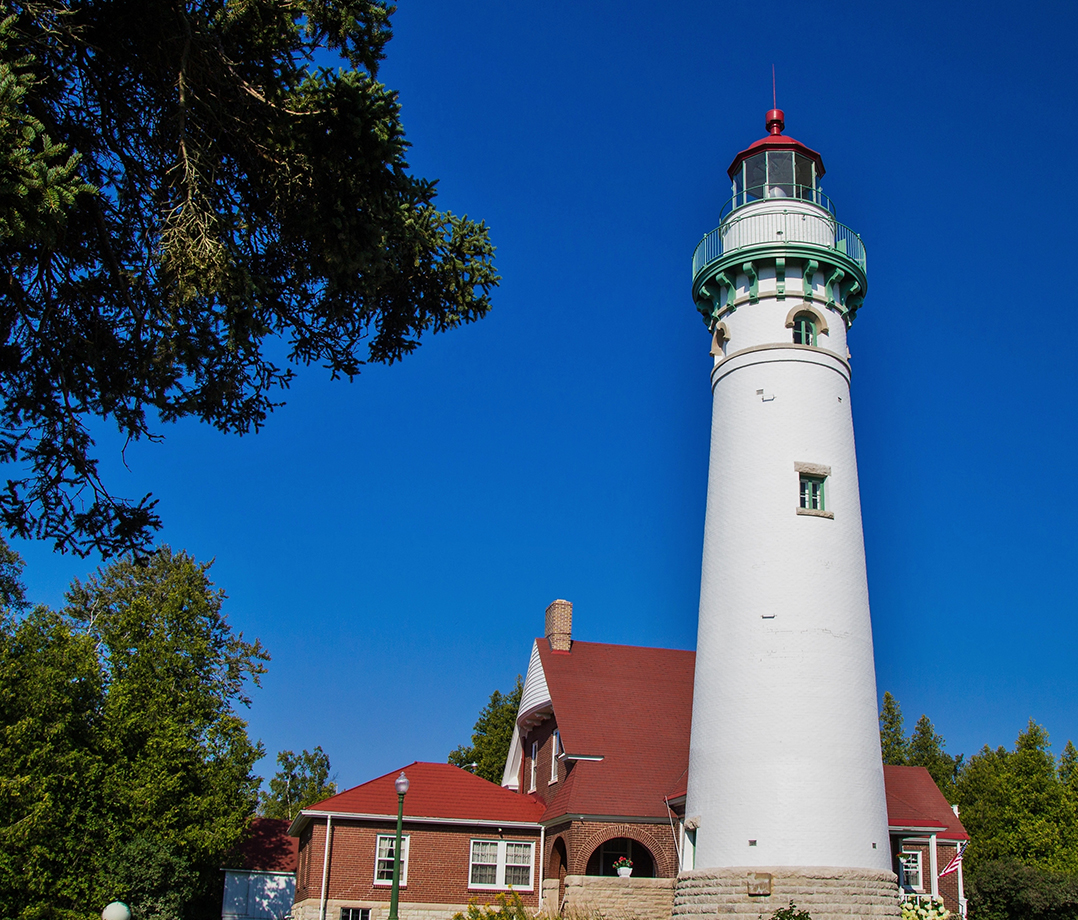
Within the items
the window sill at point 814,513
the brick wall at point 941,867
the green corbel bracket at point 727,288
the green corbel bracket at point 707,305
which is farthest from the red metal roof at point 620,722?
the green corbel bracket at point 727,288

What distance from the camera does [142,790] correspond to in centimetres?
2741

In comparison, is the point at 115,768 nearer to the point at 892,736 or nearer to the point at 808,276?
the point at 808,276

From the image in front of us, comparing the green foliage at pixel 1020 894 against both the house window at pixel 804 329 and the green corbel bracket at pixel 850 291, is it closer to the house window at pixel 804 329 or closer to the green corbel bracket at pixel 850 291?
the green corbel bracket at pixel 850 291

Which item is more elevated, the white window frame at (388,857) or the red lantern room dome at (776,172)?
the red lantern room dome at (776,172)

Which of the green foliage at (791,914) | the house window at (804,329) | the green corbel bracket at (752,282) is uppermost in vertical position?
the green corbel bracket at (752,282)

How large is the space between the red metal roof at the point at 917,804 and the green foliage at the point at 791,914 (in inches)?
303

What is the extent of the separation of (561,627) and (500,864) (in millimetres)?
7110

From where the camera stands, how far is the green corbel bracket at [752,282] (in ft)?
75.9

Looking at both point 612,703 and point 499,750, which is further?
point 499,750

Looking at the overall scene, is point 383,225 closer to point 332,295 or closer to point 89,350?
point 332,295

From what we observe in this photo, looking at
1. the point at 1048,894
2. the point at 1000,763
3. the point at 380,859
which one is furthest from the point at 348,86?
the point at 1000,763

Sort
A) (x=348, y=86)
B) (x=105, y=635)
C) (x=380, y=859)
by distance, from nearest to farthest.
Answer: (x=348, y=86) → (x=380, y=859) → (x=105, y=635)

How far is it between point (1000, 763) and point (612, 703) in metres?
29.4

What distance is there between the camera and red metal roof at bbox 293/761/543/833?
2672 cm
